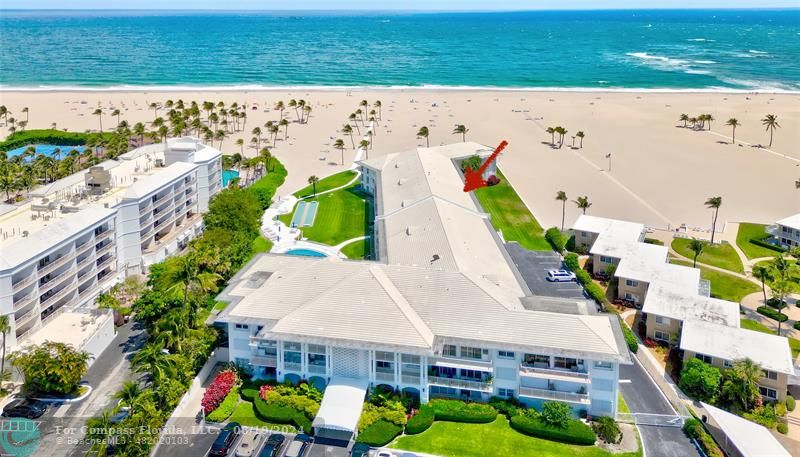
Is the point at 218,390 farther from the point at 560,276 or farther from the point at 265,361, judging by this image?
the point at 560,276

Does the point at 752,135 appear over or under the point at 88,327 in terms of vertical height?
over

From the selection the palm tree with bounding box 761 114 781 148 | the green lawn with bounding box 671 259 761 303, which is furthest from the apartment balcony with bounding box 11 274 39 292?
the palm tree with bounding box 761 114 781 148

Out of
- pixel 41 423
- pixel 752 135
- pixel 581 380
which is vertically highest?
pixel 752 135

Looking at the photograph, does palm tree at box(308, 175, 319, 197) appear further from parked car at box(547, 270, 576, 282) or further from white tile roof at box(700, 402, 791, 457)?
white tile roof at box(700, 402, 791, 457)

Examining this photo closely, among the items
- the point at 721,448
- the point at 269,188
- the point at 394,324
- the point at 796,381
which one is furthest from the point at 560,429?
the point at 269,188

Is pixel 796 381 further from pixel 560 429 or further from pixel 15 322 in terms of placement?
pixel 15 322
